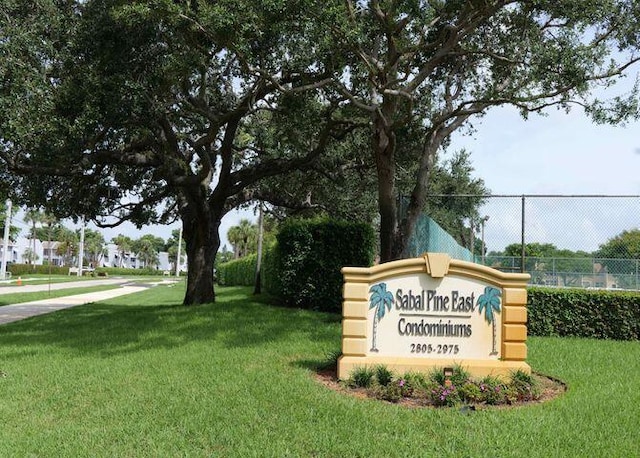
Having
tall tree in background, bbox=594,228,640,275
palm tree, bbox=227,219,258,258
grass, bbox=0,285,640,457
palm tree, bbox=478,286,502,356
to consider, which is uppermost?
palm tree, bbox=227,219,258,258

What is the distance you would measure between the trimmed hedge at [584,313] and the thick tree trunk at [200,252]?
349 inches

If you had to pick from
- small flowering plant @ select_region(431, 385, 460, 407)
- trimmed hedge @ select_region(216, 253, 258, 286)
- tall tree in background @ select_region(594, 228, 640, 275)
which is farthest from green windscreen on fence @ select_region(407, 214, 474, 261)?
trimmed hedge @ select_region(216, 253, 258, 286)

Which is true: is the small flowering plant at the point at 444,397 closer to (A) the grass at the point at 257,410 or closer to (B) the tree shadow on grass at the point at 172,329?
(A) the grass at the point at 257,410

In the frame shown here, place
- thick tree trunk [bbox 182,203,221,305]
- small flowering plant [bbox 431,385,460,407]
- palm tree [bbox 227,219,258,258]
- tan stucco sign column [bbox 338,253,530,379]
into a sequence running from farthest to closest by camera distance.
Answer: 1. palm tree [bbox 227,219,258,258]
2. thick tree trunk [bbox 182,203,221,305]
3. tan stucco sign column [bbox 338,253,530,379]
4. small flowering plant [bbox 431,385,460,407]

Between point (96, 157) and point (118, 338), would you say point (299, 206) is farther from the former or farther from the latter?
point (118, 338)

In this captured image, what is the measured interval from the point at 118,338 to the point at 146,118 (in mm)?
4535

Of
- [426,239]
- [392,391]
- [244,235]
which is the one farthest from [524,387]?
[244,235]

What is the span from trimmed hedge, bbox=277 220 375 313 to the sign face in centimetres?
753

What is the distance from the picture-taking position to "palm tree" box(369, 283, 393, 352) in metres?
6.71

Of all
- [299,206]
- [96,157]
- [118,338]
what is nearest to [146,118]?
[96,157]

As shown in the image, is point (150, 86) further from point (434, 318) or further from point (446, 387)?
point (446, 387)

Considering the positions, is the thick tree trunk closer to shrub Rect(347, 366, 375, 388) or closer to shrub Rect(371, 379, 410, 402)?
shrub Rect(347, 366, 375, 388)

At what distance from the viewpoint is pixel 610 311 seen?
412 inches

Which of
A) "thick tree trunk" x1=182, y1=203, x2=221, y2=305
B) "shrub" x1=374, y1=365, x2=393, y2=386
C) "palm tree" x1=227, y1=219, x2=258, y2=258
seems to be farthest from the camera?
"palm tree" x1=227, y1=219, x2=258, y2=258
